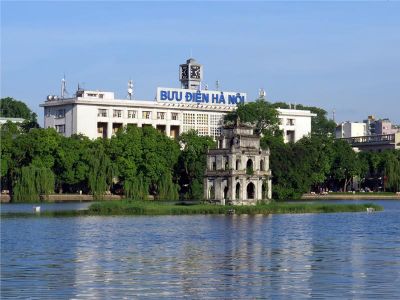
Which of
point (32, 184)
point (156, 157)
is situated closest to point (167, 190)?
point (156, 157)

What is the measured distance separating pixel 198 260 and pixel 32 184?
90.7 meters

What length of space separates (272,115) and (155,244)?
13107 cm

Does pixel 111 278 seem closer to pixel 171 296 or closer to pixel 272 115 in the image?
pixel 171 296

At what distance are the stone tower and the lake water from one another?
21.1 m

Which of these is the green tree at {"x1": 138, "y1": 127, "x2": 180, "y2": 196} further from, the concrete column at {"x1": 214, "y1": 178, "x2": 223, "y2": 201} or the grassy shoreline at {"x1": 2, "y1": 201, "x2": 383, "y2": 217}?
the grassy shoreline at {"x1": 2, "y1": 201, "x2": 383, "y2": 217}

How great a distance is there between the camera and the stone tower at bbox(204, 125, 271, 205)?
11569 cm

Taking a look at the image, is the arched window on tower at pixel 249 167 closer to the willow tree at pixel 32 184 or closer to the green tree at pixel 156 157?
the willow tree at pixel 32 184

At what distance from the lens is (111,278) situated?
48531mm

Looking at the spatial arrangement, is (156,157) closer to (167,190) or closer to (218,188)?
(167,190)

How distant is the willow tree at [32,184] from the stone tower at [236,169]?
34948 millimetres

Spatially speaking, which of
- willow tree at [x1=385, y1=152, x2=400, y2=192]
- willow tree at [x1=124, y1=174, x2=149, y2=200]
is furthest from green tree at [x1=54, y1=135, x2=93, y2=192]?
willow tree at [x1=385, y1=152, x2=400, y2=192]

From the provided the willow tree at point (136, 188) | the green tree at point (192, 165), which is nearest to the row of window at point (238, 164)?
the willow tree at point (136, 188)

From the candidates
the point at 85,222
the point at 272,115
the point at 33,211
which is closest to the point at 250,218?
the point at 85,222

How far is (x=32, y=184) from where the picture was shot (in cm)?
14500
